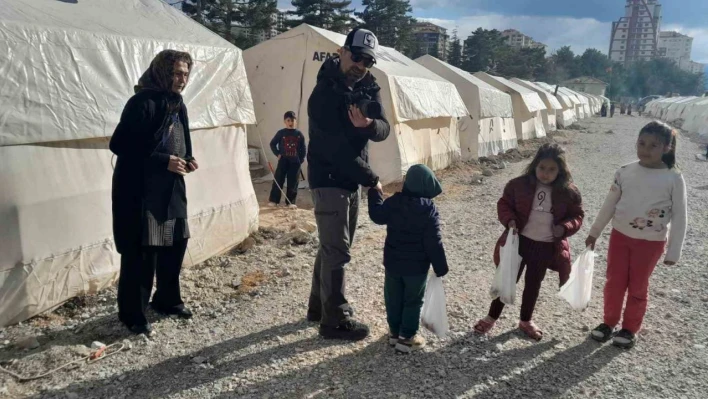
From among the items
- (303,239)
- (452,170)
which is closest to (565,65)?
(452,170)

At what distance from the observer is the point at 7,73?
335 centimetres

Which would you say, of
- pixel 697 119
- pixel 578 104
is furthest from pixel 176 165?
pixel 578 104

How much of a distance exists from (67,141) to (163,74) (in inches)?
44.9

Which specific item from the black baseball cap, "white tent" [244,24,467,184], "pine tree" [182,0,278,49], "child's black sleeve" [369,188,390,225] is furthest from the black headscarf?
"pine tree" [182,0,278,49]

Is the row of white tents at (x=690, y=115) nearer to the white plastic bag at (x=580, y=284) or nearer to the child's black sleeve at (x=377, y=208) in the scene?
the white plastic bag at (x=580, y=284)

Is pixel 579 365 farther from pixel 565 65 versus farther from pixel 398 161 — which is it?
pixel 565 65

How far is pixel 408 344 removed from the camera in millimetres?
3242

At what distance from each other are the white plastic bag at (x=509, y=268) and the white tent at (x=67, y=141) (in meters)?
2.95

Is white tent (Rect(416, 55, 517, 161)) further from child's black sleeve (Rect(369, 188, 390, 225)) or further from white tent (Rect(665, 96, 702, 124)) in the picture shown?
white tent (Rect(665, 96, 702, 124))

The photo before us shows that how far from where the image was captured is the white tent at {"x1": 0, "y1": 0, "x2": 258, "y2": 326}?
3373 mm

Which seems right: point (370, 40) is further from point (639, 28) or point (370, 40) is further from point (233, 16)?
point (639, 28)

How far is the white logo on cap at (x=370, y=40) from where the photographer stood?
3009mm

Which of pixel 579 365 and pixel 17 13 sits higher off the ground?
pixel 17 13

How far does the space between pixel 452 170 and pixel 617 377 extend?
930 centimetres
